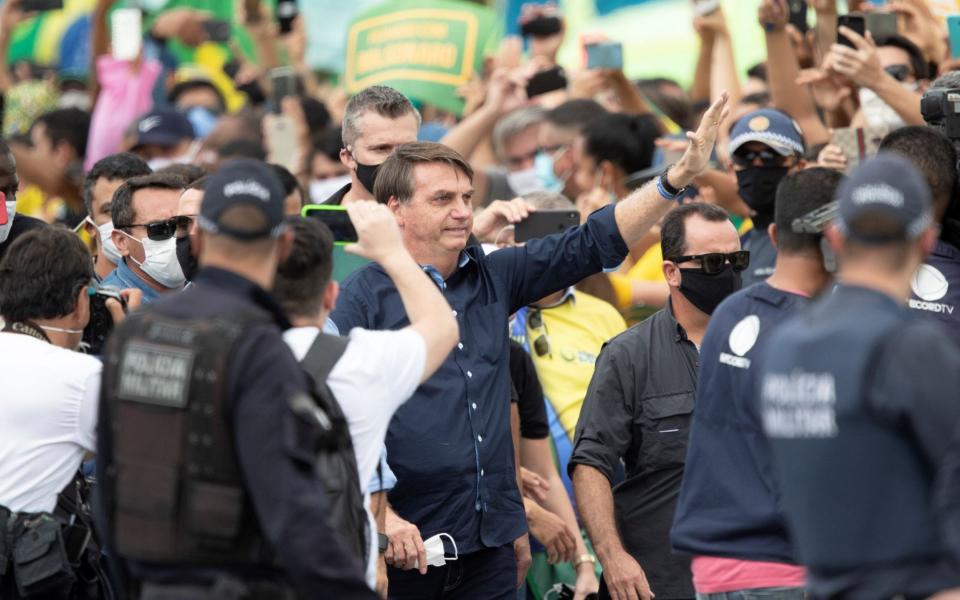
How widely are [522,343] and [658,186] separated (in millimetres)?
1607

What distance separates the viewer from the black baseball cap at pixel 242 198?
14.3 feet

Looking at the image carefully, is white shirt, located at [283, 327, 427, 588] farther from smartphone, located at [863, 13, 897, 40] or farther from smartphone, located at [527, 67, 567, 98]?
smartphone, located at [527, 67, 567, 98]

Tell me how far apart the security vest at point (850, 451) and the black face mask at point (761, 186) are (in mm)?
3920

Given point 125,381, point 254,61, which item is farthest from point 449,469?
point 254,61

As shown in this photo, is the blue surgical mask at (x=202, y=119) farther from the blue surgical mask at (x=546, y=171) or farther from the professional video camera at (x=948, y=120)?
the professional video camera at (x=948, y=120)

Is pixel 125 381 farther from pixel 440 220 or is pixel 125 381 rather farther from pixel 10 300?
pixel 440 220

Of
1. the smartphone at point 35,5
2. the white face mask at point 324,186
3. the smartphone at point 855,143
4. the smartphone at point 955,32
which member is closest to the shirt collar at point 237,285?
the smartphone at point 855,143

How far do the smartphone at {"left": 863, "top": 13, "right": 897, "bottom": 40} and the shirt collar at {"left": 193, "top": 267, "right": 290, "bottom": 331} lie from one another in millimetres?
5290

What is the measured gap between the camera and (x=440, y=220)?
6227mm

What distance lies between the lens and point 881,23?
28.8 ft

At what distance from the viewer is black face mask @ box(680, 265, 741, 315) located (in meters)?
6.52

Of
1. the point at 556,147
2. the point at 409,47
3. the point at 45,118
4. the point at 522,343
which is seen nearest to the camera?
the point at 522,343

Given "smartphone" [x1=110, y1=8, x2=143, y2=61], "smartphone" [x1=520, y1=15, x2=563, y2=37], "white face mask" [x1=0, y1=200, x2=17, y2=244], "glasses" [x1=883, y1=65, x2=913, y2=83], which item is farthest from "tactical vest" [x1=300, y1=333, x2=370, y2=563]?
"smartphone" [x1=110, y1=8, x2=143, y2=61]

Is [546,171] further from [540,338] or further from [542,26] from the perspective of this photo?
[540,338]
